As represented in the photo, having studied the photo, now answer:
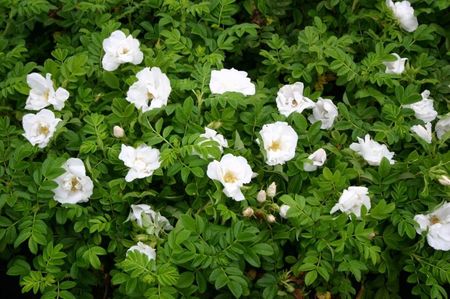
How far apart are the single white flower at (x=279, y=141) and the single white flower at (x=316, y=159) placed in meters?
0.07

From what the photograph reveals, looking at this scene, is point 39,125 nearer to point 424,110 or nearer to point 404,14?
point 424,110

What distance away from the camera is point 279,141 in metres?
2.26

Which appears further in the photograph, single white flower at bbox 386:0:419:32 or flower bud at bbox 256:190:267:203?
Answer: single white flower at bbox 386:0:419:32

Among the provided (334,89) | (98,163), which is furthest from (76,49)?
A: (334,89)

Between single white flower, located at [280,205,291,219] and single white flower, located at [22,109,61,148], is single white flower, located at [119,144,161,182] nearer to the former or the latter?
single white flower, located at [22,109,61,148]

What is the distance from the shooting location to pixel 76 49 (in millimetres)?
2727

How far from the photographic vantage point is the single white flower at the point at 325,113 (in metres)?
2.45

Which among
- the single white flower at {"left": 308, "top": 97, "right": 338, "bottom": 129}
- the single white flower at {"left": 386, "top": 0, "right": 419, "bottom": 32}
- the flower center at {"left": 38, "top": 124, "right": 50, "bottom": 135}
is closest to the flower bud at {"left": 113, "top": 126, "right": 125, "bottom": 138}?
the flower center at {"left": 38, "top": 124, "right": 50, "bottom": 135}

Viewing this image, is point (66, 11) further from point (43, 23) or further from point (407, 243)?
point (407, 243)

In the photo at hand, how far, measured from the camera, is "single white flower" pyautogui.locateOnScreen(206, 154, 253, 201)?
213cm

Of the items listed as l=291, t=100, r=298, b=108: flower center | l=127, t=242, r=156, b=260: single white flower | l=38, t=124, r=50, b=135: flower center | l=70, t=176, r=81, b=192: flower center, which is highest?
l=291, t=100, r=298, b=108: flower center

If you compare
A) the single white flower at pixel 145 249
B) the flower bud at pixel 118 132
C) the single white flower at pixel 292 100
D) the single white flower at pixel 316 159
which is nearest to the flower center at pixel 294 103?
the single white flower at pixel 292 100

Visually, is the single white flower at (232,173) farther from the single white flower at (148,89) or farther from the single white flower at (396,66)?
the single white flower at (396,66)

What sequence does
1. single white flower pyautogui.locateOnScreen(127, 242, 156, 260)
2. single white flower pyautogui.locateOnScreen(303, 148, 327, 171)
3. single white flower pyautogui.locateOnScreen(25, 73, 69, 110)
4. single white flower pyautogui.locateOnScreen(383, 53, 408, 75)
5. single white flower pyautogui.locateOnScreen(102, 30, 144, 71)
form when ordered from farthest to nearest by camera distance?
single white flower pyautogui.locateOnScreen(383, 53, 408, 75) → single white flower pyautogui.locateOnScreen(102, 30, 144, 71) → single white flower pyautogui.locateOnScreen(25, 73, 69, 110) → single white flower pyautogui.locateOnScreen(303, 148, 327, 171) → single white flower pyautogui.locateOnScreen(127, 242, 156, 260)
